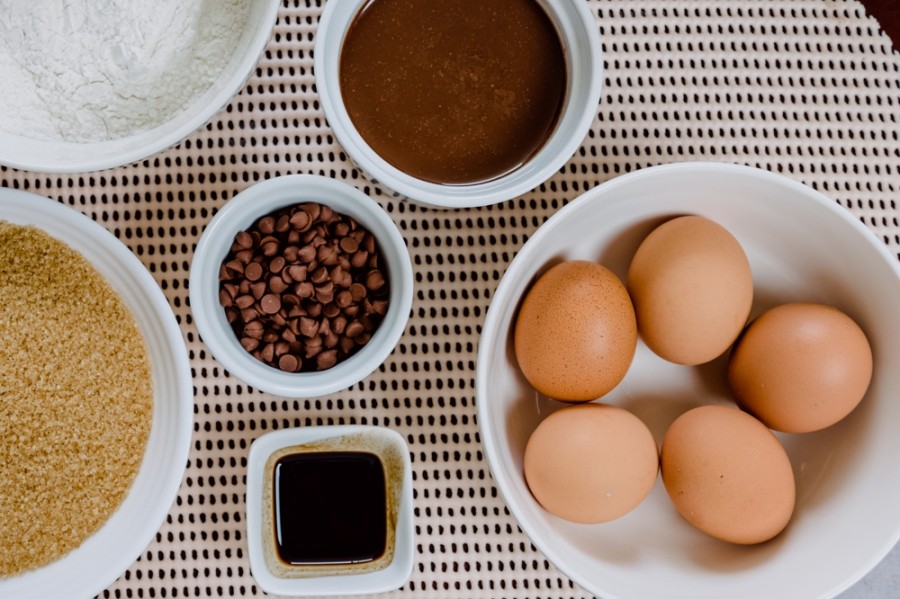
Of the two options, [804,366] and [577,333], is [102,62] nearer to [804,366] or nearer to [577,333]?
[577,333]

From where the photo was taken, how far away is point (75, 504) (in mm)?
779

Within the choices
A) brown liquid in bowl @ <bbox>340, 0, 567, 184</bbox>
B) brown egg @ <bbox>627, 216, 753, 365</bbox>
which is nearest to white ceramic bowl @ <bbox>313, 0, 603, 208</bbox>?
brown liquid in bowl @ <bbox>340, 0, 567, 184</bbox>

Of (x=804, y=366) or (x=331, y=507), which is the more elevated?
(x=804, y=366)

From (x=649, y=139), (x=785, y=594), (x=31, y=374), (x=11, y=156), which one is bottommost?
(x=785, y=594)

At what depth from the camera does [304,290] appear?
2.41 feet

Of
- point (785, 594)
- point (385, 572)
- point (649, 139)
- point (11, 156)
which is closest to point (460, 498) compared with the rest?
point (385, 572)

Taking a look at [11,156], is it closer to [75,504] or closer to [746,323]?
[75,504]

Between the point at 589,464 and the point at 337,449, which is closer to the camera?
the point at 589,464

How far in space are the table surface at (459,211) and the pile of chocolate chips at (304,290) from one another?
2.8 inches

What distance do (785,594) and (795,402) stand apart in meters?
0.17

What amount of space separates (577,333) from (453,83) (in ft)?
0.84

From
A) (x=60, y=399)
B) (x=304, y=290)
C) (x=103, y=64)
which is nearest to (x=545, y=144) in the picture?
(x=304, y=290)

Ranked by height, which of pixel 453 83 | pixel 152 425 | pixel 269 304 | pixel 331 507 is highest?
pixel 453 83

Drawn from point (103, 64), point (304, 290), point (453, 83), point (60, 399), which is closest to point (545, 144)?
point (453, 83)
